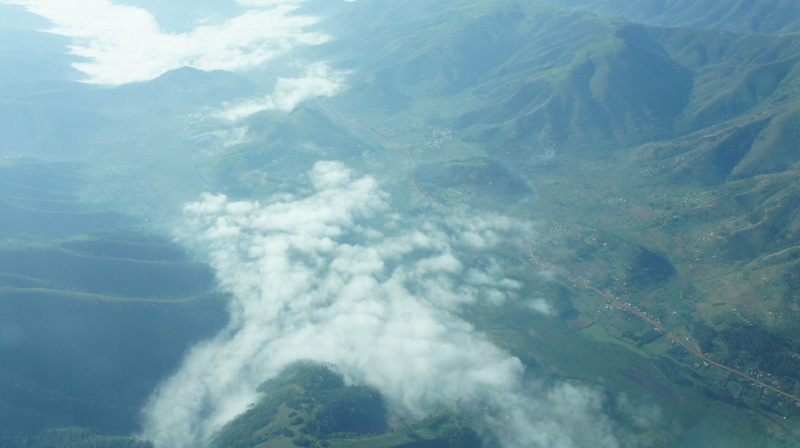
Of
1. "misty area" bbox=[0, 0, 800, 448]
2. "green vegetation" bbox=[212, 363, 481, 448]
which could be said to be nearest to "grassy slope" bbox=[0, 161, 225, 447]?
"misty area" bbox=[0, 0, 800, 448]

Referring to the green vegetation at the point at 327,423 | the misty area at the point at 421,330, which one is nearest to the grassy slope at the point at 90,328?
the misty area at the point at 421,330

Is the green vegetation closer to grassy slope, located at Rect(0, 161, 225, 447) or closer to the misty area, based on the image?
the misty area

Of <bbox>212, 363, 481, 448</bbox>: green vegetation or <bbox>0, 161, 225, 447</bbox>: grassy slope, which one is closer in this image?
<bbox>212, 363, 481, 448</bbox>: green vegetation

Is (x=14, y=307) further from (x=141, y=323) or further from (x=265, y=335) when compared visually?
(x=265, y=335)

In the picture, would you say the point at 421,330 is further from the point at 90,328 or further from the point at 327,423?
the point at 90,328

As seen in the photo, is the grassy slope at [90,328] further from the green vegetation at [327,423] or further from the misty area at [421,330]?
the green vegetation at [327,423]

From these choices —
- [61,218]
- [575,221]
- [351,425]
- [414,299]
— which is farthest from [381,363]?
[61,218]

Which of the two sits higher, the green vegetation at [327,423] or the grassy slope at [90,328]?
the grassy slope at [90,328]

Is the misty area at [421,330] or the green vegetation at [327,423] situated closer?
the green vegetation at [327,423]

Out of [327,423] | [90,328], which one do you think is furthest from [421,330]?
[90,328]

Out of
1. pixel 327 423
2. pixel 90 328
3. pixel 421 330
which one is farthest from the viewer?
pixel 421 330

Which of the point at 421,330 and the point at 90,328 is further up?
the point at 90,328
